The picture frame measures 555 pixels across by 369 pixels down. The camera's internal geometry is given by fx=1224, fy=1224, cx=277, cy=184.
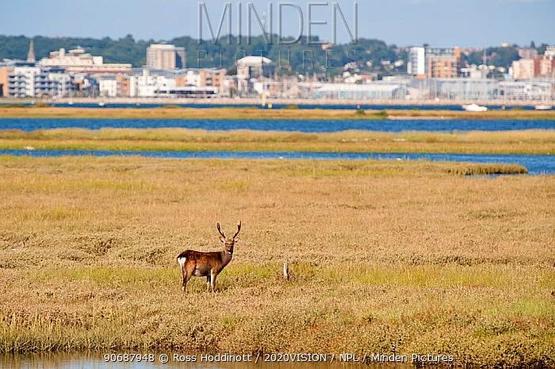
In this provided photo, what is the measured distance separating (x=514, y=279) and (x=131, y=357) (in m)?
7.20

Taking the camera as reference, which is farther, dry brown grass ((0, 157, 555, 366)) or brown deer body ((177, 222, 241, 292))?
brown deer body ((177, 222, 241, 292))

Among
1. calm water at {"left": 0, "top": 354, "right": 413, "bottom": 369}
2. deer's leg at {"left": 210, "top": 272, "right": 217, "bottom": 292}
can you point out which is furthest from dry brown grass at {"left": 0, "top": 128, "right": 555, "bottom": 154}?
calm water at {"left": 0, "top": 354, "right": 413, "bottom": 369}

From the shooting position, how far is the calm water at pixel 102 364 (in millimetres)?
15719

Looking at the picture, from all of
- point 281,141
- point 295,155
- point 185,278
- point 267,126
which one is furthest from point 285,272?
point 267,126

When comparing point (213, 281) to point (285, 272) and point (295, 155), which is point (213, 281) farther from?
point (295, 155)

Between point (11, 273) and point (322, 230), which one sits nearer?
point (11, 273)

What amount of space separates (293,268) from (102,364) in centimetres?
614

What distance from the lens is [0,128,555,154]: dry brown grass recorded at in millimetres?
69875

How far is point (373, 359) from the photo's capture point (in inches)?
637

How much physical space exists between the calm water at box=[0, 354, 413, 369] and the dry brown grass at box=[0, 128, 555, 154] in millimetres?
52531

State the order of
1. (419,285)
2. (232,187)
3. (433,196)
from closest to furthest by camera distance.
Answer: (419,285) < (433,196) < (232,187)

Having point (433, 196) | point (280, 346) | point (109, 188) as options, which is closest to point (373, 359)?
point (280, 346)

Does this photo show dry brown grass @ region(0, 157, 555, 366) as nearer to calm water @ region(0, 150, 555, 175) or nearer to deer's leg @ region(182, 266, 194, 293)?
deer's leg @ region(182, 266, 194, 293)

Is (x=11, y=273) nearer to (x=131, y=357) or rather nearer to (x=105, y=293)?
(x=105, y=293)
